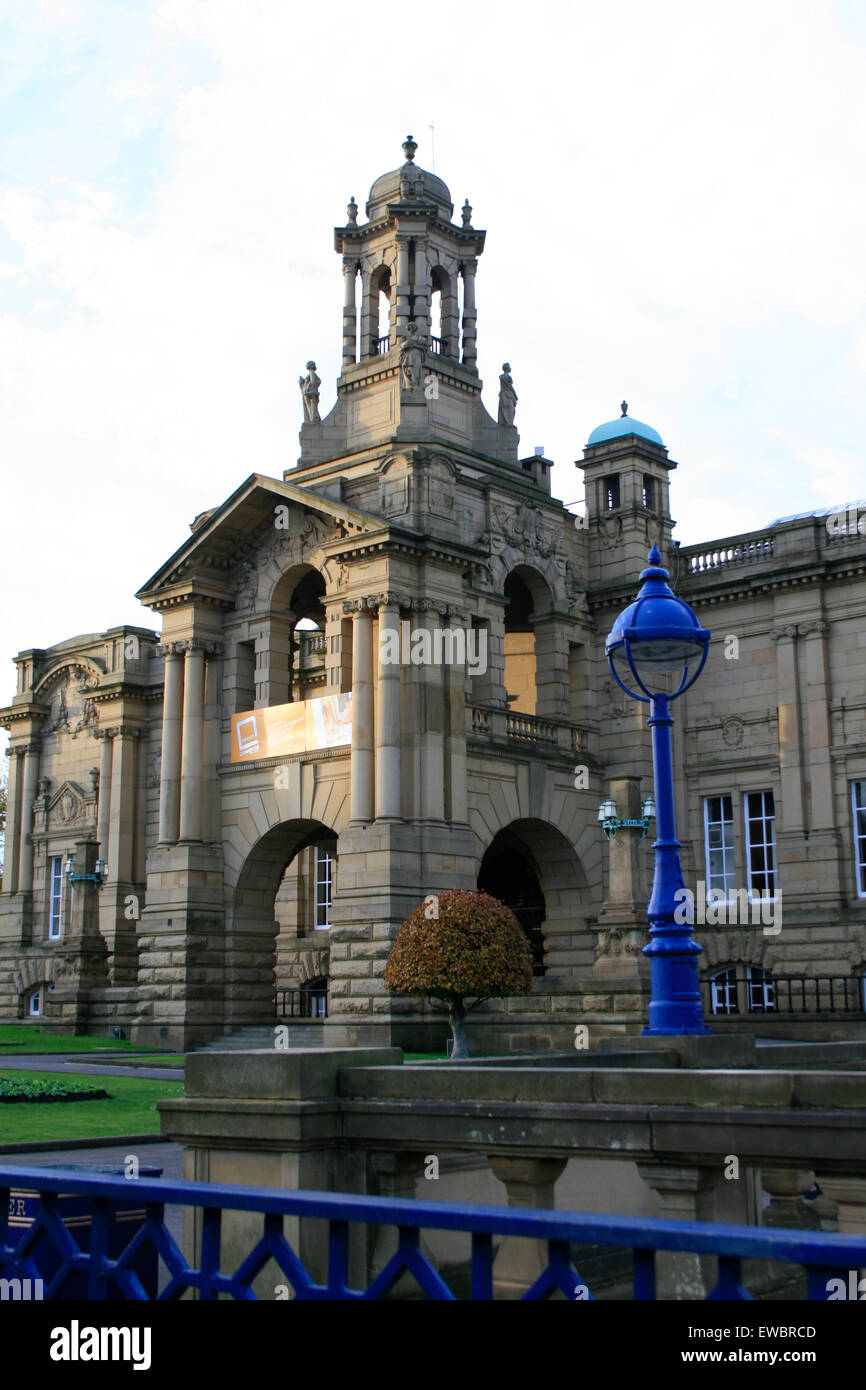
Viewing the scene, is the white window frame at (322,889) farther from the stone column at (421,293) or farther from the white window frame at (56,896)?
the stone column at (421,293)

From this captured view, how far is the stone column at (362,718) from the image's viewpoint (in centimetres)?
3228

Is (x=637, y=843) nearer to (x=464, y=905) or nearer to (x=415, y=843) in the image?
(x=464, y=905)

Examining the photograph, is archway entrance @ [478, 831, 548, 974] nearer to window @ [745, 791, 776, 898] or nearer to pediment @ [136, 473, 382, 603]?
window @ [745, 791, 776, 898]

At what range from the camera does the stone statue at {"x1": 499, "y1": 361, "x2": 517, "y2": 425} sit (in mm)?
39250

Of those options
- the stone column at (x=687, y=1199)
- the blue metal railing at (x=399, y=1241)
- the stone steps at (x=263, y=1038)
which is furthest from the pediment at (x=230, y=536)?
the blue metal railing at (x=399, y=1241)

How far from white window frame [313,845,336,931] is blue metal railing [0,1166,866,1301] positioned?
118 ft

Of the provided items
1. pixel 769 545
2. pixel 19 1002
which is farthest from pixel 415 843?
pixel 19 1002

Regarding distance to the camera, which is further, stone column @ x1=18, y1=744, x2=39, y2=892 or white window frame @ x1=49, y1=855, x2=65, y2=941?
stone column @ x1=18, y1=744, x2=39, y2=892

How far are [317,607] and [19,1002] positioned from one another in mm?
16954

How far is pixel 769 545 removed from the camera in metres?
37.1

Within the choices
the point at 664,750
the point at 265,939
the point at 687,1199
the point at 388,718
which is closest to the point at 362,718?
the point at 388,718

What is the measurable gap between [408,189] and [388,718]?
1533 cm

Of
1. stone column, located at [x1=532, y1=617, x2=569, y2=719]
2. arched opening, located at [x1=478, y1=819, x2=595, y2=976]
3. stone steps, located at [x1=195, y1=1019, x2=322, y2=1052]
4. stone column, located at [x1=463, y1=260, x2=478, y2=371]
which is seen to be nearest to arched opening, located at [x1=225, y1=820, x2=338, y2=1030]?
stone steps, located at [x1=195, y1=1019, x2=322, y2=1052]

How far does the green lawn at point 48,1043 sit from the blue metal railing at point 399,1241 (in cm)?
2673
